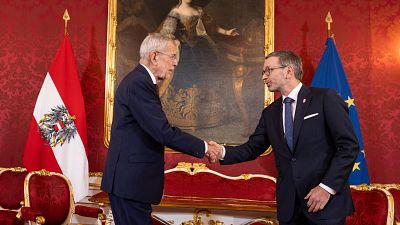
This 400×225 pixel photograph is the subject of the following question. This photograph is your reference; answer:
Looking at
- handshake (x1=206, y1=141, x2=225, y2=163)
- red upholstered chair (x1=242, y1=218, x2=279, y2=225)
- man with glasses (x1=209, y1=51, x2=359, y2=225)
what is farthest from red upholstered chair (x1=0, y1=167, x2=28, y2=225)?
man with glasses (x1=209, y1=51, x2=359, y2=225)

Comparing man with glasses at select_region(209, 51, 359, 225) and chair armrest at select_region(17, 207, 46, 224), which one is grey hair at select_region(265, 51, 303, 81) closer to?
man with glasses at select_region(209, 51, 359, 225)

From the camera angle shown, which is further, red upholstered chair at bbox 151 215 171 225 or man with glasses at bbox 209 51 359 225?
red upholstered chair at bbox 151 215 171 225

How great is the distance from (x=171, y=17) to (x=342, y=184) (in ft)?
10.9

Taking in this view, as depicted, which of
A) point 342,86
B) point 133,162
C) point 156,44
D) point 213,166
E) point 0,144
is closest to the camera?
point 133,162

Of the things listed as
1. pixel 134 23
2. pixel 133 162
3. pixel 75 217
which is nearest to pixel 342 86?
pixel 134 23

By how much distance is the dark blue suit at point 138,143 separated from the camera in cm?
246

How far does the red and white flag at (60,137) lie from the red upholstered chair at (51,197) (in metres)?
0.32

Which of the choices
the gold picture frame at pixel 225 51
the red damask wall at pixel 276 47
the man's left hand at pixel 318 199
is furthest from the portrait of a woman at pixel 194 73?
the man's left hand at pixel 318 199

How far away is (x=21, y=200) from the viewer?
466 centimetres

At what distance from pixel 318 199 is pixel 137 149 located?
40.0 inches

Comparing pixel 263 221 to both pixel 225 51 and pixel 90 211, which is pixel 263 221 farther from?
pixel 225 51

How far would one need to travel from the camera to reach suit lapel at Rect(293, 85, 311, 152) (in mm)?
2453

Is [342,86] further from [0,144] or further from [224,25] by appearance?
[0,144]

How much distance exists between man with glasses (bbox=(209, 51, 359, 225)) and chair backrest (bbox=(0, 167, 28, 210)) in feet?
10.3
